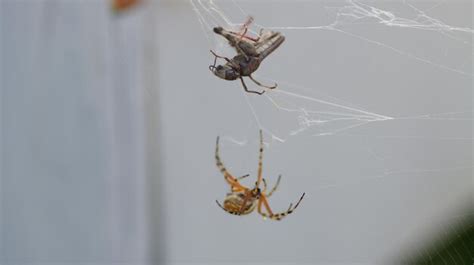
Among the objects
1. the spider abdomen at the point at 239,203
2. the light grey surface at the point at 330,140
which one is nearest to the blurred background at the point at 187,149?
the light grey surface at the point at 330,140

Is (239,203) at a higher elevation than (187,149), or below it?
below

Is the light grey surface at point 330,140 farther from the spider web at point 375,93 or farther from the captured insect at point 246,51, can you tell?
the captured insect at point 246,51

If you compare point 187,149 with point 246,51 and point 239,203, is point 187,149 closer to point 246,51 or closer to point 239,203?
point 239,203

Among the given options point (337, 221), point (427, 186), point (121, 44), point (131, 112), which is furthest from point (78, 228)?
point (427, 186)

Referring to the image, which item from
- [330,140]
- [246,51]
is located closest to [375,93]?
[330,140]

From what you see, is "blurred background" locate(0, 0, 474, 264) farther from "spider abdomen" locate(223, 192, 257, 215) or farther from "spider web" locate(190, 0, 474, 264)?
"spider abdomen" locate(223, 192, 257, 215)

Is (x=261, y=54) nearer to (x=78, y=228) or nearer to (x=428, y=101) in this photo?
(x=428, y=101)
